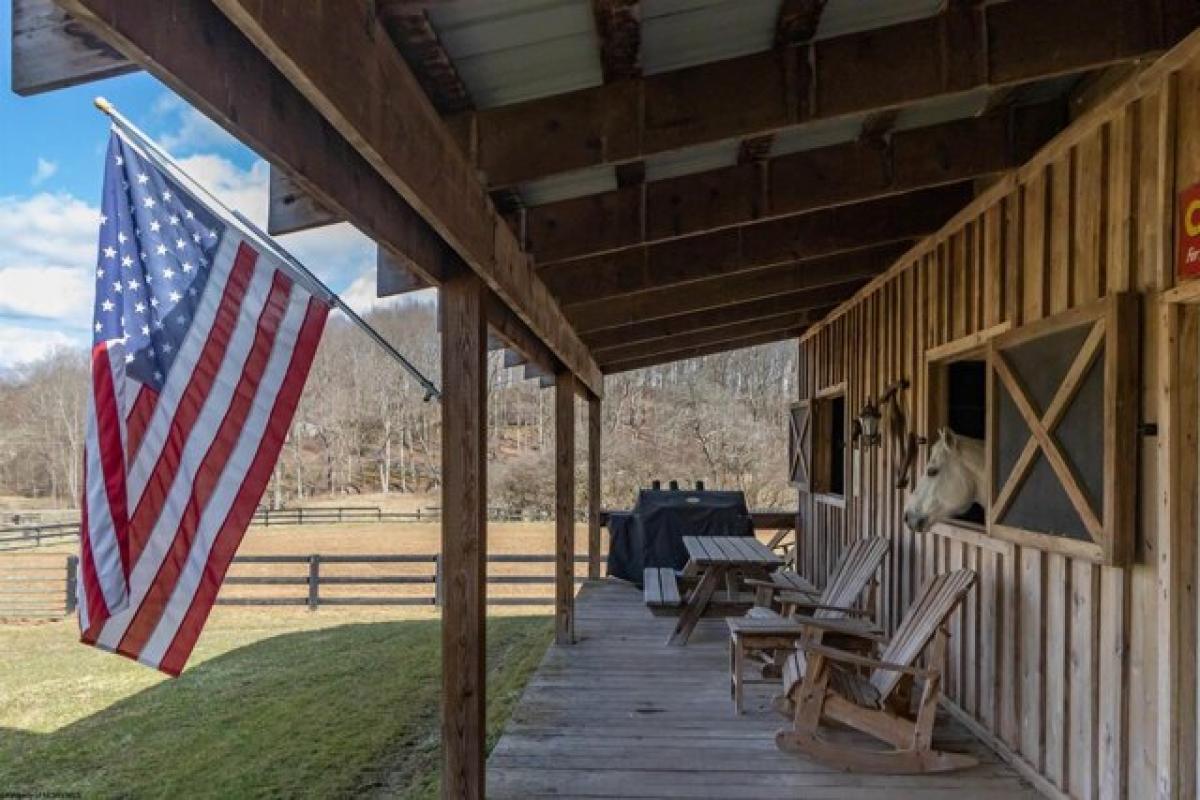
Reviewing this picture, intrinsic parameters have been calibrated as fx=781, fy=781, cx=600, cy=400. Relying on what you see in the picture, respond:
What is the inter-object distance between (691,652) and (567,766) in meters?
2.44

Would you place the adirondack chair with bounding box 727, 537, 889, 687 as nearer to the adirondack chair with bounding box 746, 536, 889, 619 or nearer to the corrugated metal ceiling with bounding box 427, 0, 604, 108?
the adirondack chair with bounding box 746, 536, 889, 619

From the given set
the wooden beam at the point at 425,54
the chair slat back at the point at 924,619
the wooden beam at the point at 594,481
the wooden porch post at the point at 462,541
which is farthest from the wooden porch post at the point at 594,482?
the wooden beam at the point at 425,54

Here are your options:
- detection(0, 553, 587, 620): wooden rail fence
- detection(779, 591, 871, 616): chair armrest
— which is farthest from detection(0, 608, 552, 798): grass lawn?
detection(779, 591, 871, 616): chair armrest

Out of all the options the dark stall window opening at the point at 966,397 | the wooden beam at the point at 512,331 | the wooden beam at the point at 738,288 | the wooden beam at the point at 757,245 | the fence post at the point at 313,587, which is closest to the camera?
the wooden beam at the point at 512,331

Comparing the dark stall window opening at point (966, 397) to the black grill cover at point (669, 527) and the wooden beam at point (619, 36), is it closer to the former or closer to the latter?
the wooden beam at point (619, 36)

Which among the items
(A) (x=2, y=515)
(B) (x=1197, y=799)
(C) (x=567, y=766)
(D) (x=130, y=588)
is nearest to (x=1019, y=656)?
(B) (x=1197, y=799)

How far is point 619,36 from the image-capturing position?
87.4 inches

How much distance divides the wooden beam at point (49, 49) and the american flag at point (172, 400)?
3.09 feet

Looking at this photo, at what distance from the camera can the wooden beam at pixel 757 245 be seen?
15.6 ft

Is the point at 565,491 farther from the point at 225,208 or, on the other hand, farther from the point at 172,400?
the point at 172,400

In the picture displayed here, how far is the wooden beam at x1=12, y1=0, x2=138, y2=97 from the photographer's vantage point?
1264 mm

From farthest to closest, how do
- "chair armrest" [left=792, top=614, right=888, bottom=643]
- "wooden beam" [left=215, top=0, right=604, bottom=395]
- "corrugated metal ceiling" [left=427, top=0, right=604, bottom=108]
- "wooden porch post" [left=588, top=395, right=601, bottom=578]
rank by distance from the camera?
"wooden porch post" [left=588, top=395, right=601, bottom=578] → "chair armrest" [left=792, top=614, right=888, bottom=643] → "corrugated metal ceiling" [left=427, top=0, right=604, bottom=108] → "wooden beam" [left=215, top=0, right=604, bottom=395]

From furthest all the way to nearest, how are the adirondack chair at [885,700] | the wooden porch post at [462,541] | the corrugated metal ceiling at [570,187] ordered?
1. the adirondack chair at [885,700]
2. the corrugated metal ceiling at [570,187]
3. the wooden porch post at [462,541]

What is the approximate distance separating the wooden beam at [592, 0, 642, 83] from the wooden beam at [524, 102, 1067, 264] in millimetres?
1159
